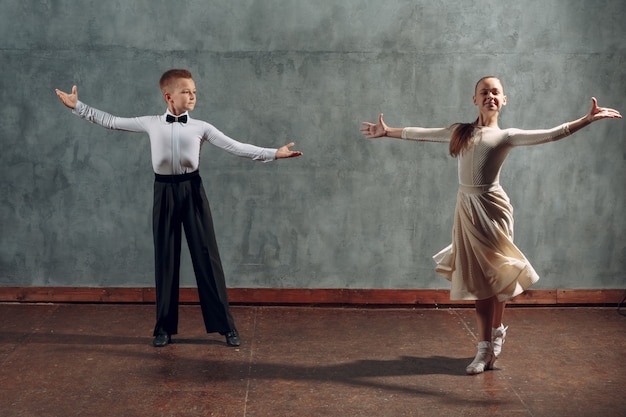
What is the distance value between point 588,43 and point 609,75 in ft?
0.84

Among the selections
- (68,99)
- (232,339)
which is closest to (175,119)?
(68,99)

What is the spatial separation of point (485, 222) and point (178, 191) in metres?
1.70

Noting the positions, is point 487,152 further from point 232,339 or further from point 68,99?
point 68,99

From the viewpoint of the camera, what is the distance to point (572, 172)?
19.2 ft

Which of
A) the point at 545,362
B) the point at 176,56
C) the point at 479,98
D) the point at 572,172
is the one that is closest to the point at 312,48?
the point at 176,56

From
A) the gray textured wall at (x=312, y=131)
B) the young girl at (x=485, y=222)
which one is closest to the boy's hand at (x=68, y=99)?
the gray textured wall at (x=312, y=131)

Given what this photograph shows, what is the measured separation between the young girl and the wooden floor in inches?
14.7

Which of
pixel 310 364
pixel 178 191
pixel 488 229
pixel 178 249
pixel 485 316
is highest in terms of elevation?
pixel 178 191

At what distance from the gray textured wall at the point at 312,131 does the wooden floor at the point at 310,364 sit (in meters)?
0.38

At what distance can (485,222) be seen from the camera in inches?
177

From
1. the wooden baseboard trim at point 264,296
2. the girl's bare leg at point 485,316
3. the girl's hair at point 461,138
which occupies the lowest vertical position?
the wooden baseboard trim at point 264,296

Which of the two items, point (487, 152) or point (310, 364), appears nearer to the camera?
point (487, 152)

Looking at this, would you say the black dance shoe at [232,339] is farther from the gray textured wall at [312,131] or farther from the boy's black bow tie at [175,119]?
the boy's black bow tie at [175,119]

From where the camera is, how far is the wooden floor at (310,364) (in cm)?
412
